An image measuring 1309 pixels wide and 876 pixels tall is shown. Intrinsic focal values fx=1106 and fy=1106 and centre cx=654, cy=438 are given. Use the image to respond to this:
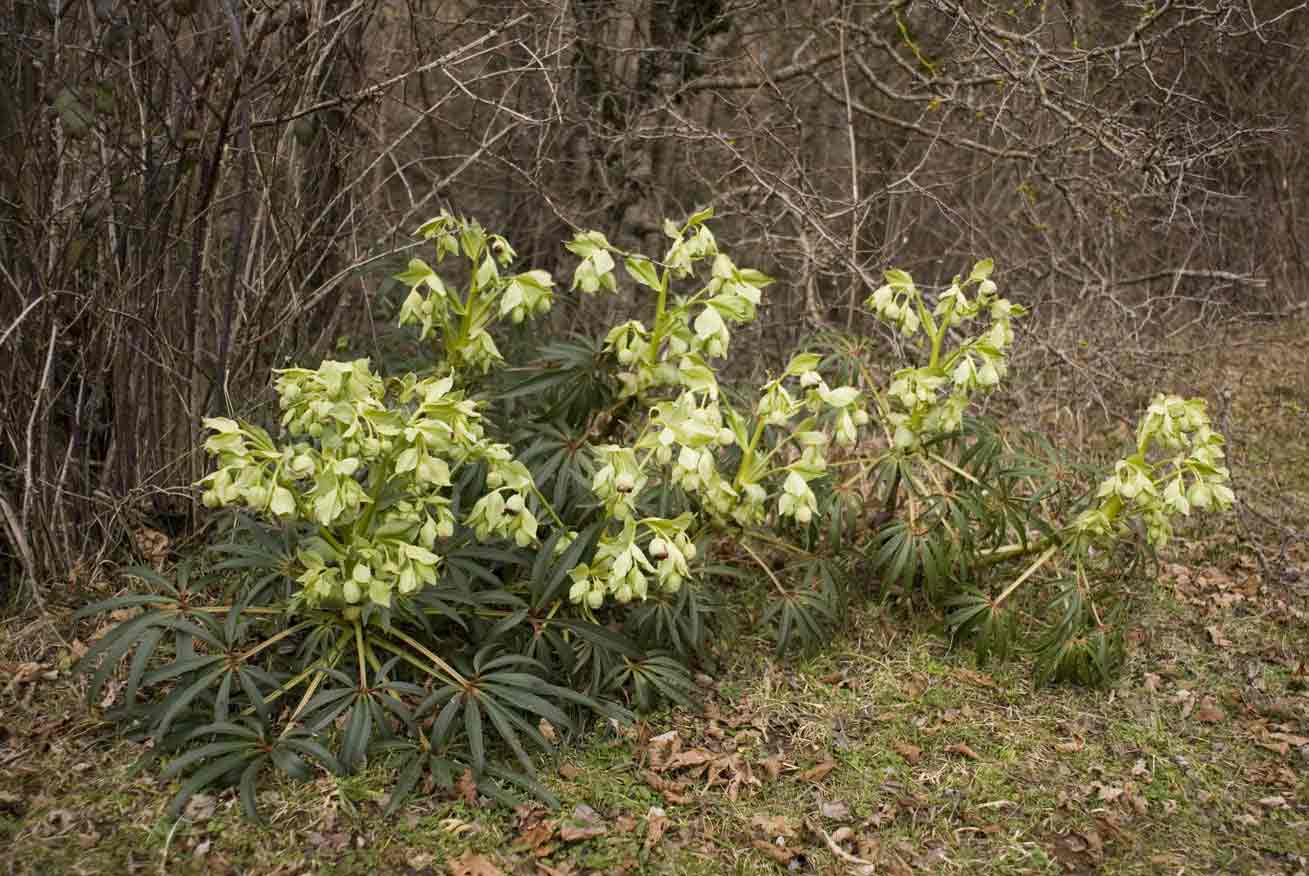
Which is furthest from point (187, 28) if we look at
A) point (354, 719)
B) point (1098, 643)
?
point (1098, 643)

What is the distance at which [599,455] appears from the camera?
116 inches

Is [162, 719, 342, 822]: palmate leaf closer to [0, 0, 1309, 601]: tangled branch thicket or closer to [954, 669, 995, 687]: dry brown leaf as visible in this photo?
[0, 0, 1309, 601]: tangled branch thicket

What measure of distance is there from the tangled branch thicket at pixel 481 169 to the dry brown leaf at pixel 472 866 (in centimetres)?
166

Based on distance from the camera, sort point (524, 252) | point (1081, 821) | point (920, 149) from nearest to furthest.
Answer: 1. point (1081, 821)
2. point (524, 252)
3. point (920, 149)

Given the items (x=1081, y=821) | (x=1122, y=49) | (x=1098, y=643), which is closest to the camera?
(x=1081, y=821)

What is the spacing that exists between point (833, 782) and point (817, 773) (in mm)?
49

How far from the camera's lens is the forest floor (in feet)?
8.72

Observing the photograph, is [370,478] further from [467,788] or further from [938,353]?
[938,353]

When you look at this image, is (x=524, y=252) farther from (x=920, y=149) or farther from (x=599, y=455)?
(x=599, y=455)

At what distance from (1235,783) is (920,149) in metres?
4.58

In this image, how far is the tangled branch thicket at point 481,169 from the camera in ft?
10.8

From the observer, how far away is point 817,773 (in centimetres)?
306

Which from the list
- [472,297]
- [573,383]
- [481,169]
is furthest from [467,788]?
[481,169]

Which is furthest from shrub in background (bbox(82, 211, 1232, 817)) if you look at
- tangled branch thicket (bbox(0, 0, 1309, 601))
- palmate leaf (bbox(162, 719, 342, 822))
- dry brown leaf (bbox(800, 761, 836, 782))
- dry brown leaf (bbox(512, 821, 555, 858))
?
tangled branch thicket (bbox(0, 0, 1309, 601))
